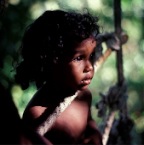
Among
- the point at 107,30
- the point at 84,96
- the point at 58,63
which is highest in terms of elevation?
the point at 58,63

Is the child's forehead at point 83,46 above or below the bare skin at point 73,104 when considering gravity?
above

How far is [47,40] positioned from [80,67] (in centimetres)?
14

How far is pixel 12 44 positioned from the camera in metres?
3.01

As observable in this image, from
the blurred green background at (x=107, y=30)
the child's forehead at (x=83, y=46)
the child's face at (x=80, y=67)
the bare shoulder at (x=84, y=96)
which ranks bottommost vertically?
the blurred green background at (x=107, y=30)

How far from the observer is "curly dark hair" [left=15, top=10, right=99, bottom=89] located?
126 centimetres

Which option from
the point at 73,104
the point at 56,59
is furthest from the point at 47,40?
the point at 73,104

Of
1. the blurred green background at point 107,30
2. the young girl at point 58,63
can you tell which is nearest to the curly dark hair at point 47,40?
the young girl at point 58,63

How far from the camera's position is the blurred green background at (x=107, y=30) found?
Result: 9.99ft

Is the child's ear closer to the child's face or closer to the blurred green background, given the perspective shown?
the child's face

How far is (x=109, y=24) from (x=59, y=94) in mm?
2386

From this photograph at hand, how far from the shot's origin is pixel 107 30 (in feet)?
12.0

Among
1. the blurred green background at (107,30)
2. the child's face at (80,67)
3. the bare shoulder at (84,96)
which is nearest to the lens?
the child's face at (80,67)

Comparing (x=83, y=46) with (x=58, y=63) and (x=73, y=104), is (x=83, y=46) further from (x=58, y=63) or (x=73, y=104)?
(x=73, y=104)

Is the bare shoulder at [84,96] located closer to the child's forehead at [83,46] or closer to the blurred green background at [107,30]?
the child's forehead at [83,46]
